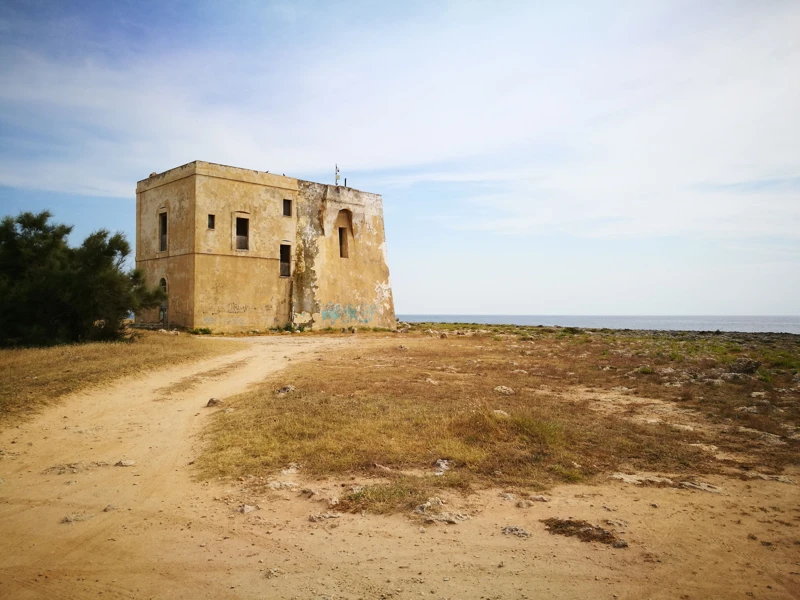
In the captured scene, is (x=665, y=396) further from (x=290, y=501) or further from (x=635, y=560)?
(x=290, y=501)

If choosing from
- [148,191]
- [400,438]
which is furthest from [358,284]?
[400,438]

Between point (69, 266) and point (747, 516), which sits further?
point (69, 266)

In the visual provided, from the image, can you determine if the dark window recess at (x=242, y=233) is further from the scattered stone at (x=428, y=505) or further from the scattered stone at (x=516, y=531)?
the scattered stone at (x=516, y=531)

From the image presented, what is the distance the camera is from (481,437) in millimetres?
7238

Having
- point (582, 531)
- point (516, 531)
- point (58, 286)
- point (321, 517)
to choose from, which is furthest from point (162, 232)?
point (582, 531)

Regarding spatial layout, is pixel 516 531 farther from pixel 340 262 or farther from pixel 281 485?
pixel 340 262

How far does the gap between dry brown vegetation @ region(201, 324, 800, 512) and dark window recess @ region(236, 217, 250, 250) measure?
16121 millimetres

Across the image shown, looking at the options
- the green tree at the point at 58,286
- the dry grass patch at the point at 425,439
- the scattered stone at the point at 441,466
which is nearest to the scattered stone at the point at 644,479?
the dry grass patch at the point at 425,439

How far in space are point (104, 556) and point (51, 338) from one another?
1460 centimetres

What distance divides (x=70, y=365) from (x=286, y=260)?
18.4 metres

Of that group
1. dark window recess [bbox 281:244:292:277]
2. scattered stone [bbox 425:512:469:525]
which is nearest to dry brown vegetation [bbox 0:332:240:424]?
scattered stone [bbox 425:512:469:525]

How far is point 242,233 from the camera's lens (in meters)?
28.4

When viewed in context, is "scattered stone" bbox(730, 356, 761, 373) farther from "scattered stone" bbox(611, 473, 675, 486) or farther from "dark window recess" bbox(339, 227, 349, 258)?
"dark window recess" bbox(339, 227, 349, 258)

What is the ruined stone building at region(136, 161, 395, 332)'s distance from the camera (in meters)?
26.4
